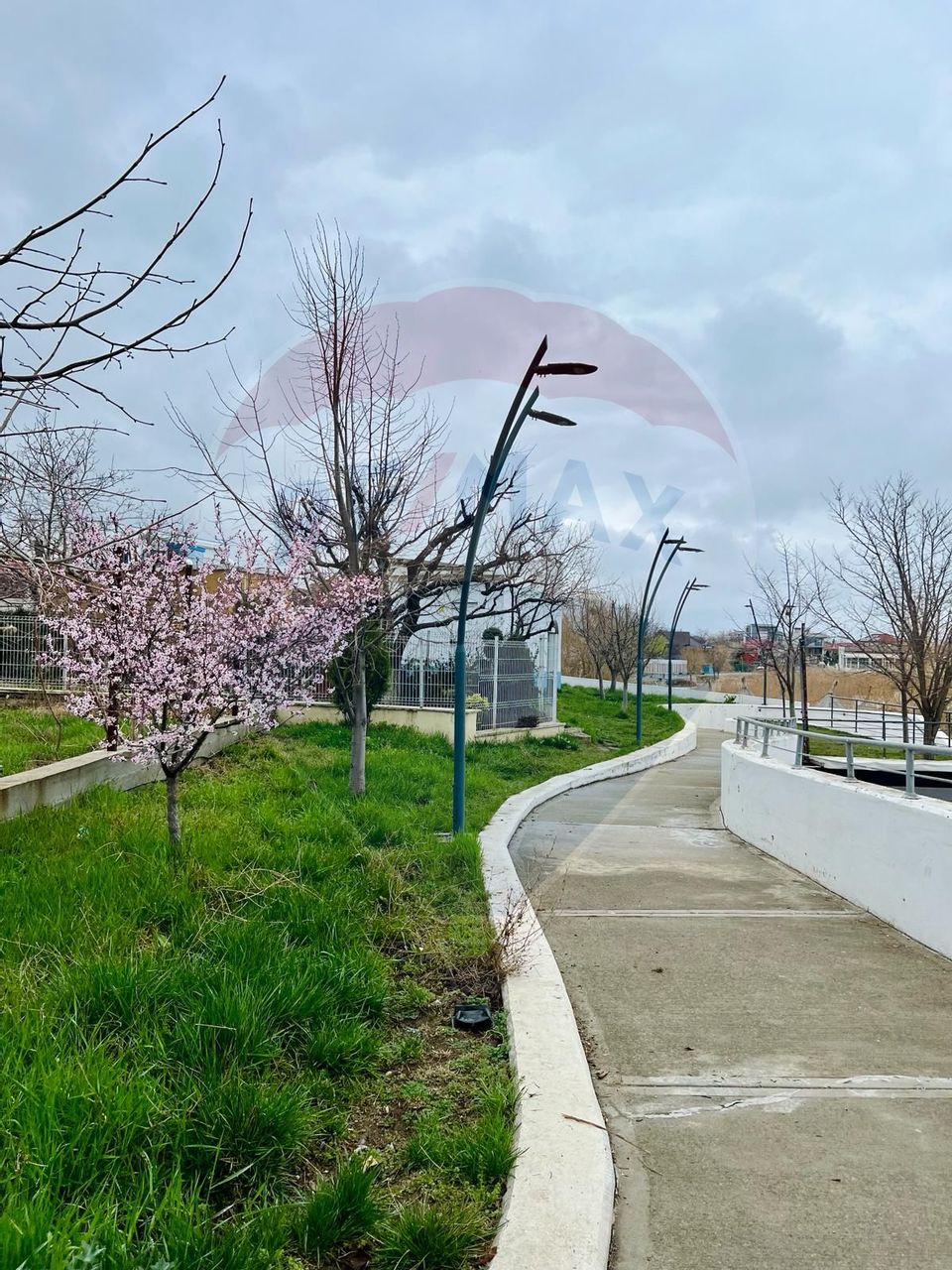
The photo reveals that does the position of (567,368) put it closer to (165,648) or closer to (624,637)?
(165,648)

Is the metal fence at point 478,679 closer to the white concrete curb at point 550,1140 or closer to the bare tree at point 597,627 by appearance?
the white concrete curb at point 550,1140

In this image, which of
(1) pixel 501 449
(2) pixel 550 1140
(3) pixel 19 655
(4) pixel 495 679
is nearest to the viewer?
(2) pixel 550 1140

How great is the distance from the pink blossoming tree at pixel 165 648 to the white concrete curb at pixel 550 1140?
2.61 metres

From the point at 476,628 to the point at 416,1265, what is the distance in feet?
81.1

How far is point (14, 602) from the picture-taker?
1623cm

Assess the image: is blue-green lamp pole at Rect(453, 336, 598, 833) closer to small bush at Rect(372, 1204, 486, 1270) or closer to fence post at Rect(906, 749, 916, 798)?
fence post at Rect(906, 749, 916, 798)

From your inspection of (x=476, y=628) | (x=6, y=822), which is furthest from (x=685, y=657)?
(x=6, y=822)

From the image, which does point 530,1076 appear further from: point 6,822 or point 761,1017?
point 6,822

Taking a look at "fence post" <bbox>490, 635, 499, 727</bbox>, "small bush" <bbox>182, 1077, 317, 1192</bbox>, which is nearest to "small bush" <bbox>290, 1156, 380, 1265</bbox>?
"small bush" <bbox>182, 1077, 317, 1192</bbox>

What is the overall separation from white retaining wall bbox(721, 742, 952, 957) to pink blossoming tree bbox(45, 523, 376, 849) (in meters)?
5.21

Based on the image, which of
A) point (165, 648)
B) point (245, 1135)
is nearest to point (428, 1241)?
point (245, 1135)

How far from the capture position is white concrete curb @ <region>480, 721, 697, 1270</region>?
2633 mm

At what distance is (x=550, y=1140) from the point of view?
325 centimetres

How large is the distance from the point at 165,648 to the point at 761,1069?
15.8ft
